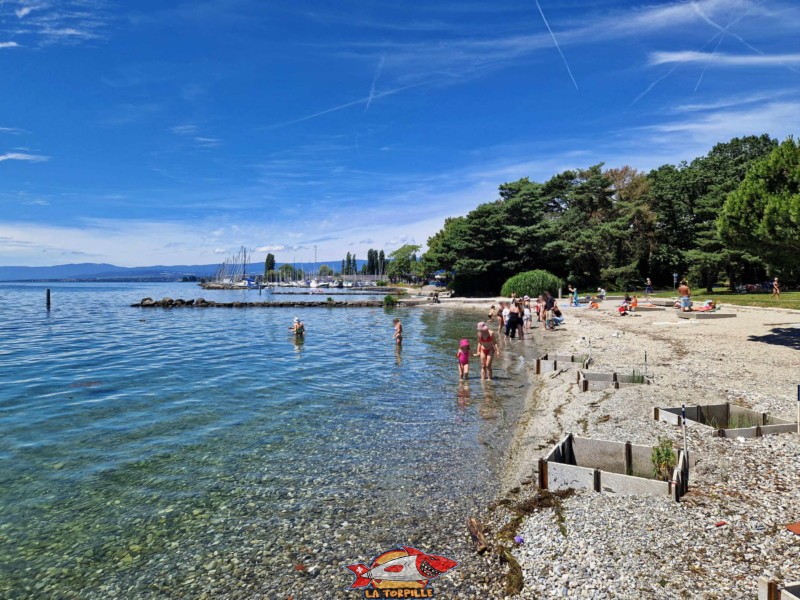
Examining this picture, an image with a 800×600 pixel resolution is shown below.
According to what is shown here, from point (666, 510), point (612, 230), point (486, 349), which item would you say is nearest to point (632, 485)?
point (666, 510)

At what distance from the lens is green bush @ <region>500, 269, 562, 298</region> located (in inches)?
2088

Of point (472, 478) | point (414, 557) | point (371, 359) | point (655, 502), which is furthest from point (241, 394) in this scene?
point (655, 502)

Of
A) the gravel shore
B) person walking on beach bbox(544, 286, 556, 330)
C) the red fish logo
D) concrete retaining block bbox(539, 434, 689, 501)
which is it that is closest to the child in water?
the gravel shore

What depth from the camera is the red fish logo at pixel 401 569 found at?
18.3 feet

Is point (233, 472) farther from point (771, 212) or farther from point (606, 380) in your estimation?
point (771, 212)

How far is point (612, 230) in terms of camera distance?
191ft

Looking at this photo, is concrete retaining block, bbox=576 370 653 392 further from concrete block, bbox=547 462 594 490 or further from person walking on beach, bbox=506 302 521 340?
person walking on beach, bbox=506 302 521 340

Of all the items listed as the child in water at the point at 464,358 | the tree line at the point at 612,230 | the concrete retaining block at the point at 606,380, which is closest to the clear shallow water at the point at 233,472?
the child in water at the point at 464,358

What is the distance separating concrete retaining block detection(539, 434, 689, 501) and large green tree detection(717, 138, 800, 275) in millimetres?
12241

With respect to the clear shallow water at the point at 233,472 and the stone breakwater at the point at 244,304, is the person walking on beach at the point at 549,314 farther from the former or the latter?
the stone breakwater at the point at 244,304

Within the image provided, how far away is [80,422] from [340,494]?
9489 millimetres

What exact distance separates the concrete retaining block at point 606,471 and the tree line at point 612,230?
50.3 metres

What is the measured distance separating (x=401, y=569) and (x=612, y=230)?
60.3 meters

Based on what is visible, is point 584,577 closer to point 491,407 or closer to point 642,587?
point 642,587
